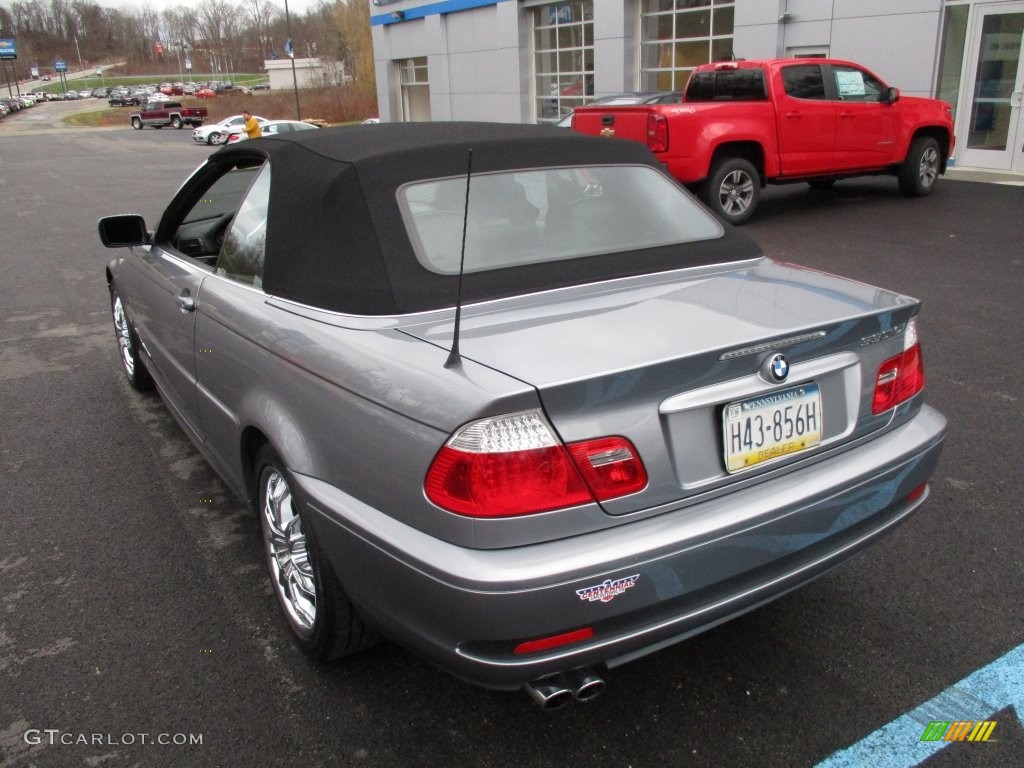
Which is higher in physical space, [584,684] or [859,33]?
[859,33]

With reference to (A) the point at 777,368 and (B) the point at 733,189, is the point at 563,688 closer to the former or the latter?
(A) the point at 777,368

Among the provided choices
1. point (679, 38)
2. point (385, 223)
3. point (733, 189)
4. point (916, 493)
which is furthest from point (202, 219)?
point (679, 38)

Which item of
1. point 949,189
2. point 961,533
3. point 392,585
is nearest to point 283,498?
point 392,585

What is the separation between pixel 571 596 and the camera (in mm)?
1965

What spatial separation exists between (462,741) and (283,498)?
37.6 inches

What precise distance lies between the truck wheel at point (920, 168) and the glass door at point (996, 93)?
10.2 feet

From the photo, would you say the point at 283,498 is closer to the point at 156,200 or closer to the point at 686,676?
the point at 686,676

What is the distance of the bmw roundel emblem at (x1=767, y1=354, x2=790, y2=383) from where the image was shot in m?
2.22

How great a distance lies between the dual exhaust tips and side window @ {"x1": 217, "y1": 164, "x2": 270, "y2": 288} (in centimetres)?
171

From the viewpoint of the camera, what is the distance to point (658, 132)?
34.3 ft

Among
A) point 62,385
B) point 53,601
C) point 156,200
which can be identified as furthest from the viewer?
point 156,200

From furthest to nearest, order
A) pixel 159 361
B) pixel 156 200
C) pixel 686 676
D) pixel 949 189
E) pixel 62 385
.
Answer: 1. pixel 156 200
2. pixel 949 189
3. pixel 62 385
4. pixel 159 361
5. pixel 686 676

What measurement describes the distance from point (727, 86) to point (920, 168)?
3.18 m

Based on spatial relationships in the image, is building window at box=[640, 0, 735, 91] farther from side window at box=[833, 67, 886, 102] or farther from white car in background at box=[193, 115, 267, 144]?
white car in background at box=[193, 115, 267, 144]
